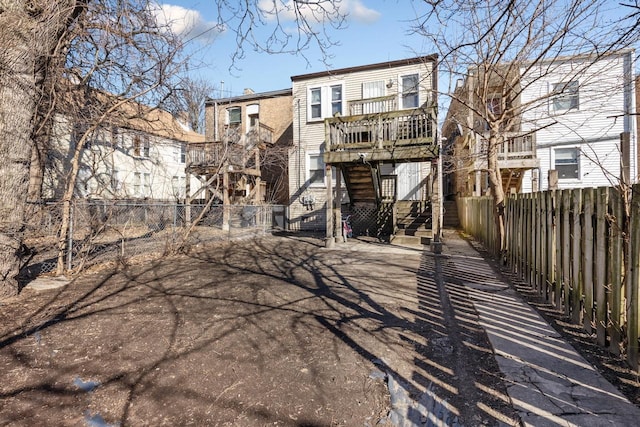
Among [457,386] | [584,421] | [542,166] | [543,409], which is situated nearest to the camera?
[584,421]

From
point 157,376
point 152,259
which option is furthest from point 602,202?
point 152,259

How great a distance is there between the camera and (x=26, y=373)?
112 inches

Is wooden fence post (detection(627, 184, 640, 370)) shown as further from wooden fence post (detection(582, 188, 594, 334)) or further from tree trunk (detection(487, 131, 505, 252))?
tree trunk (detection(487, 131, 505, 252))

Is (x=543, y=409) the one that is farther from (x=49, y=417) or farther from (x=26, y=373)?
(x=26, y=373)

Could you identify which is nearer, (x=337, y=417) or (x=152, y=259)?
(x=337, y=417)

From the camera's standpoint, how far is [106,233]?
310 inches

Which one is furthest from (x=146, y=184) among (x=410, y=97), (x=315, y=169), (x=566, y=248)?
(x=566, y=248)

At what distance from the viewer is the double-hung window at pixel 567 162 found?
14352 millimetres

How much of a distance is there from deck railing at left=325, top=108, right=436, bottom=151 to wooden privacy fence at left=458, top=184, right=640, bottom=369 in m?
4.74

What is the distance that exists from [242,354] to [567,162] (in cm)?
1650

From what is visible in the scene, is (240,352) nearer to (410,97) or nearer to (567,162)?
(410,97)

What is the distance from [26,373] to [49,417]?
2.95 ft

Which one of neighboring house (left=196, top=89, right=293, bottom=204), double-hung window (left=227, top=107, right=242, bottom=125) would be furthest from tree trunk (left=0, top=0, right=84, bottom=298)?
double-hung window (left=227, top=107, right=242, bottom=125)

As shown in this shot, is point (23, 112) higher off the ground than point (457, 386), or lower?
higher
